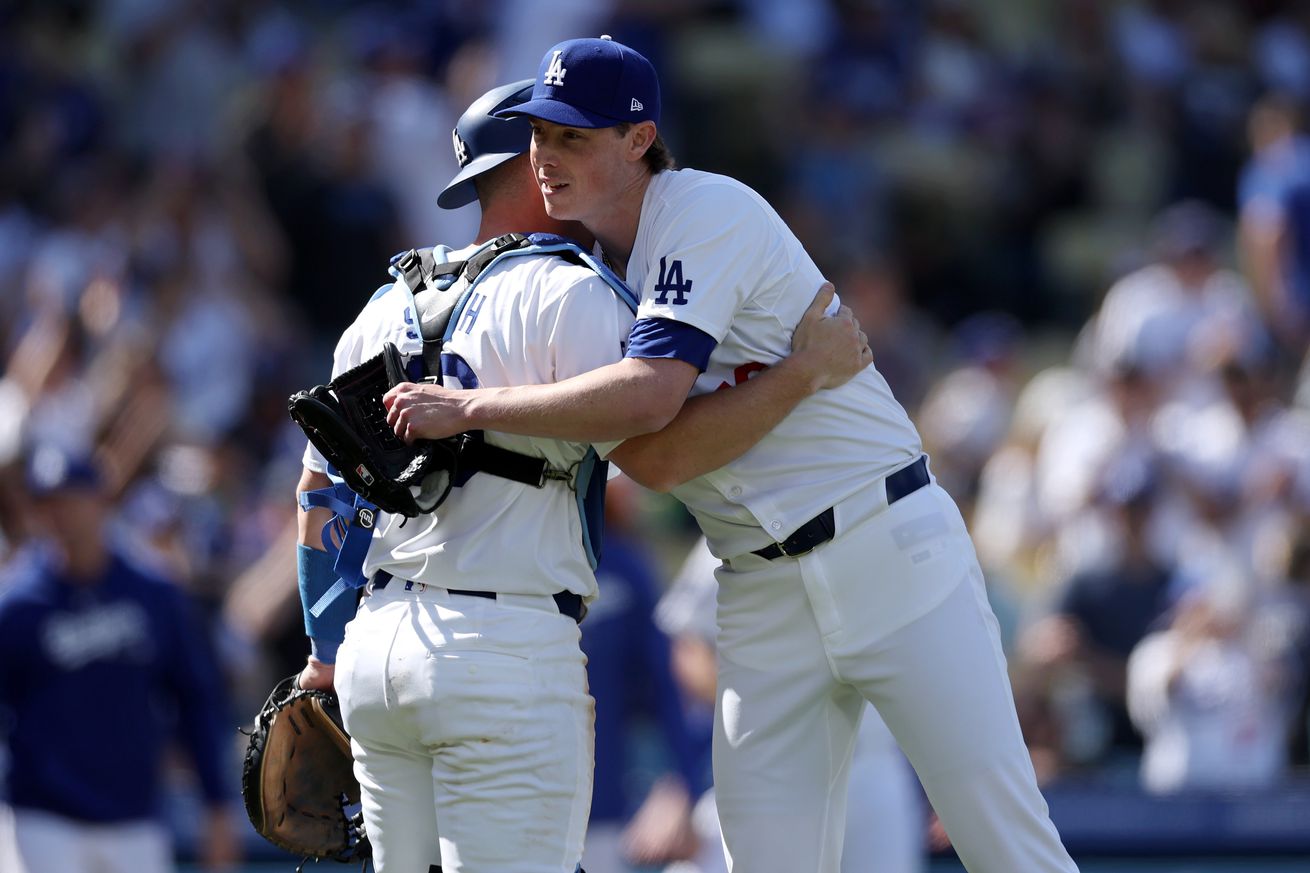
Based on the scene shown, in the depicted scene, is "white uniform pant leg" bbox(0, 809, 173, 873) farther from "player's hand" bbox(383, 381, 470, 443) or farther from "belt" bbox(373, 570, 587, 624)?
"player's hand" bbox(383, 381, 470, 443)

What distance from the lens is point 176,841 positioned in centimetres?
787

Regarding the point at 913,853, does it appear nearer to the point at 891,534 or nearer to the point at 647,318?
the point at 891,534

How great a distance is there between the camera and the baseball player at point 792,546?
13.2 ft

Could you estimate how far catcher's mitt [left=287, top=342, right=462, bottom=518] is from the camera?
3916mm

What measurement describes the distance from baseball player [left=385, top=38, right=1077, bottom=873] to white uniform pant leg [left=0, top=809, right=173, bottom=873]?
320 centimetres

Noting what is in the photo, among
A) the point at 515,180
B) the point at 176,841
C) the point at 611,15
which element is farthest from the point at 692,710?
the point at 611,15

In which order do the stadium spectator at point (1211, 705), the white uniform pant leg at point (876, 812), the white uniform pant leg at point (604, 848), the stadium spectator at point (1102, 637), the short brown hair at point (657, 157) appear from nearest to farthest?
1. the short brown hair at point (657, 157)
2. the white uniform pant leg at point (876, 812)
3. the white uniform pant leg at point (604, 848)
4. the stadium spectator at point (1211, 705)
5. the stadium spectator at point (1102, 637)

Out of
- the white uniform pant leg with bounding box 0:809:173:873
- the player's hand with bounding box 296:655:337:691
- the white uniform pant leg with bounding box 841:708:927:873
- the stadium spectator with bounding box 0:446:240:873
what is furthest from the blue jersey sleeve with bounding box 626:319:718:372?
the white uniform pant leg with bounding box 0:809:173:873

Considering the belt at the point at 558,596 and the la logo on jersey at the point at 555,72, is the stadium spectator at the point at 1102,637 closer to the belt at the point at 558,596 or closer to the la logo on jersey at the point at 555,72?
the belt at the point at 558,596

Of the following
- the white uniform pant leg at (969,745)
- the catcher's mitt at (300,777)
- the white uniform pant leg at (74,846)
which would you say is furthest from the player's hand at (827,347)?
the white uniform pant leg at (74,846)

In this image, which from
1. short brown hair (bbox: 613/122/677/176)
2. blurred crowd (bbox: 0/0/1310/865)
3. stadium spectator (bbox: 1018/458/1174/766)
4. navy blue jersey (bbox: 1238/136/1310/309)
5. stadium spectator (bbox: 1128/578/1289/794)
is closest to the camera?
short brown hair (bbox: 613/122/677/176)

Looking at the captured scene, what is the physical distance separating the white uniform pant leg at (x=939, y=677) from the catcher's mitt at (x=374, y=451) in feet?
2.57

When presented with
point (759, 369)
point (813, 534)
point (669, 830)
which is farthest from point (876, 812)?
point (759, 369)

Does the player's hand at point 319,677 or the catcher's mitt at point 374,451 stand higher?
the catcher's mitt at point 374,451
